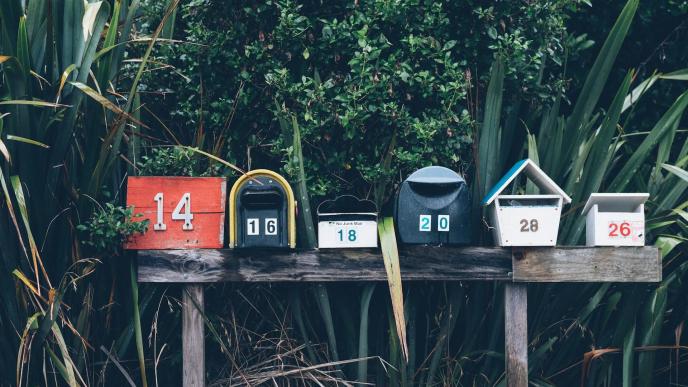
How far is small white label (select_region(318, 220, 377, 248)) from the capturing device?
3.29m

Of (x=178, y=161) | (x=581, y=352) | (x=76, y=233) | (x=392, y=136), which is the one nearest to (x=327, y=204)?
(x=392, y=136)

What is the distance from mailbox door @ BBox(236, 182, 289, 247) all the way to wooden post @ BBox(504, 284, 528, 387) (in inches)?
34.8

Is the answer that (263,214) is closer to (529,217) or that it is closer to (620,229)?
(529,217)

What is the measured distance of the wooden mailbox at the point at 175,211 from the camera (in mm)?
3324

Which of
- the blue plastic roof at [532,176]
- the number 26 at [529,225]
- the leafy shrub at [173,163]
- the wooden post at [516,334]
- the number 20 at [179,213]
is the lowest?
the wooden post at [516,334]

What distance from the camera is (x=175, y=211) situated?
10.9 ft

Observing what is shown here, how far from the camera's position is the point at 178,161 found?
137 inches

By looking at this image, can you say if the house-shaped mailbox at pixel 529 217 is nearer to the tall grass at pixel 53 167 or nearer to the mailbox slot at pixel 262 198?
the mailbox slot at pixel 262 198

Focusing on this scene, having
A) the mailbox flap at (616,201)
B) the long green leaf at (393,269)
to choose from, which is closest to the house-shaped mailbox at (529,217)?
the mailbox flap at (616,201)

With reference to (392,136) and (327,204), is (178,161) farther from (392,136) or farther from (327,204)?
(392,136)

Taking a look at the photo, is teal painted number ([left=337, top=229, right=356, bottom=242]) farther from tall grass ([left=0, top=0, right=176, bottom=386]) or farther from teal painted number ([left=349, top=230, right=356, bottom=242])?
tall grass ([left=0, top=0, right=176, bottom=386])

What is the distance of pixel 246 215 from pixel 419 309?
0.98 metres

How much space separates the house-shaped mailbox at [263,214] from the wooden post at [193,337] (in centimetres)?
28

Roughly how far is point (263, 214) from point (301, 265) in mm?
255
